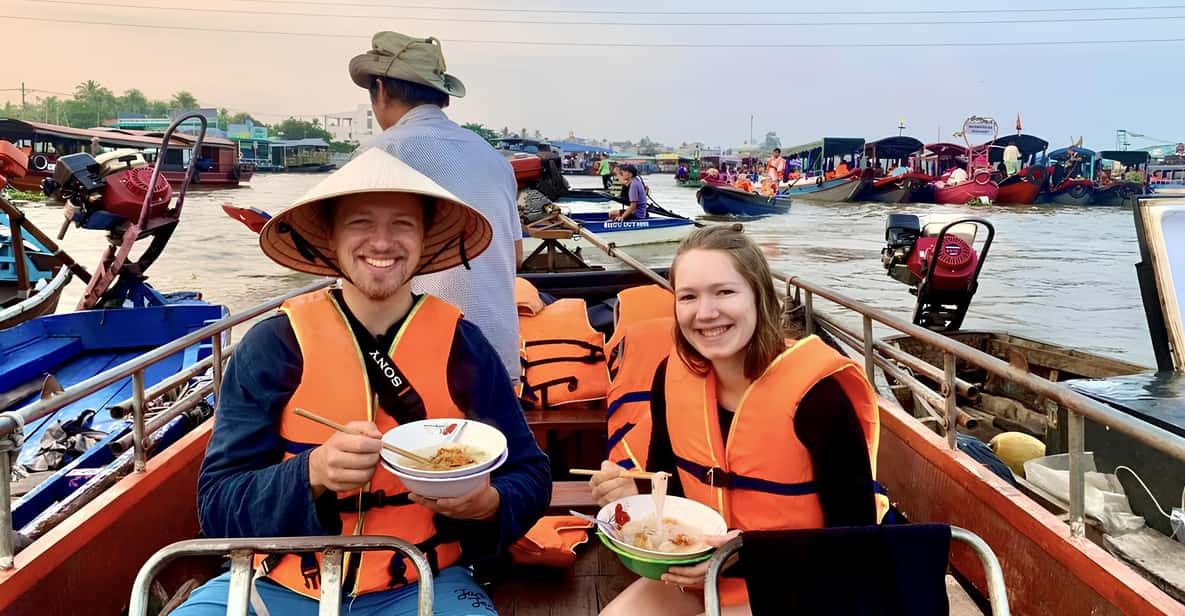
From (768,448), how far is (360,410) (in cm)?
94

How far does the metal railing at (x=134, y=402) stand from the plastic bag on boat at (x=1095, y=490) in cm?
309

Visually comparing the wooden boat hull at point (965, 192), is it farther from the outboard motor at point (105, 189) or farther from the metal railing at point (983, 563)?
the metal railing at point (983, 563)

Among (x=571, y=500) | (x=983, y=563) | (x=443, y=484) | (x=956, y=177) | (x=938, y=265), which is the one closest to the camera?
(x=443, y=484)

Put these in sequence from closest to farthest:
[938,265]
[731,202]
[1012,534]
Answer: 1. [1012,534]
2. [938,265]
3. [731,202]

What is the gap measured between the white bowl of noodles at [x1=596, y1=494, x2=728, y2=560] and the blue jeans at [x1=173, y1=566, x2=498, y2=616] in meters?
0.34

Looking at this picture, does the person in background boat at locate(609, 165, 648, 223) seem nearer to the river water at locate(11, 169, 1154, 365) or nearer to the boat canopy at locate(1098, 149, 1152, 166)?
the river water at locate(11, 169, 1154, 365)

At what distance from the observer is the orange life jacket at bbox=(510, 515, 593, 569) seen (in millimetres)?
2719

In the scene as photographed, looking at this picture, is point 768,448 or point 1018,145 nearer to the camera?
point 768,448

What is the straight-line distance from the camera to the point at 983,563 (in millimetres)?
1405

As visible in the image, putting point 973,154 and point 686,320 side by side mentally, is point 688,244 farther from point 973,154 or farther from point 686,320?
point 973,154

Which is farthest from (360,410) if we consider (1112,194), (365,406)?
(1112,194)

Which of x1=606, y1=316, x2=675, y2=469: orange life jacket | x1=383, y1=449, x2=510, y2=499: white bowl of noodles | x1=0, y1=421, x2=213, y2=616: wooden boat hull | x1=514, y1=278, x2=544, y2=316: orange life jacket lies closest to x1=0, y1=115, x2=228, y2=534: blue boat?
x1=0, y1=421, x2=213, y2=616: wooden boat hull

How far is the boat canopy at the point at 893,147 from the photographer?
4359 cm

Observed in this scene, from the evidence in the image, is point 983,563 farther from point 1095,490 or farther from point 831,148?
point 831,148
